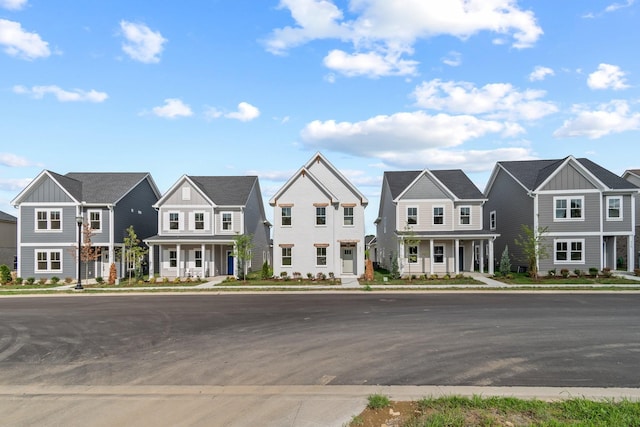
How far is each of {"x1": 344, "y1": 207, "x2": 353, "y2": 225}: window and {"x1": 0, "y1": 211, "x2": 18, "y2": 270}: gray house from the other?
3618 cm

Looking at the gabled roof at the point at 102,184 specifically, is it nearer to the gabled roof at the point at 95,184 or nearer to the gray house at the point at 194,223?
the gabled roof at the point at 95,184

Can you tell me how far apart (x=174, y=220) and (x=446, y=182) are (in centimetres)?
2436

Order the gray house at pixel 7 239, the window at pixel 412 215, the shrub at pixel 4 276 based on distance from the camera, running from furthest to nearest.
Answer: the gray house at pixel 7 239 < the window at pixel 412 215 < the shrub at pixel 4 276

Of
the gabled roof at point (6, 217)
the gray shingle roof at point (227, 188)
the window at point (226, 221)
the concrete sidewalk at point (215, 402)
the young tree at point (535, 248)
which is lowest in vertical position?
the concrete sidewalk at point (215, 402)

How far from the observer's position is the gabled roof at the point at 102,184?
3181 centimetres

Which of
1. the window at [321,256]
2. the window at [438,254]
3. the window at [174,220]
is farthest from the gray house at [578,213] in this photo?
the window at [174,220]

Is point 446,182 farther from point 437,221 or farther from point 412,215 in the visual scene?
point 412,215

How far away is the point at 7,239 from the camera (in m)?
41.1

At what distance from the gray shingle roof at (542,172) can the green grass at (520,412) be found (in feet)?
93.9

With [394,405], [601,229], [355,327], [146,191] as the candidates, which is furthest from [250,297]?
[601,229]

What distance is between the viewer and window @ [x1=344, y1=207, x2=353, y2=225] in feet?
101

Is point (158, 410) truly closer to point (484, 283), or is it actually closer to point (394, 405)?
Answer: point (394, 405)

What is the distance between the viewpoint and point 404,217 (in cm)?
3231

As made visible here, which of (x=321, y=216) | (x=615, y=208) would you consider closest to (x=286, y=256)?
→ (x=321, y=216)
